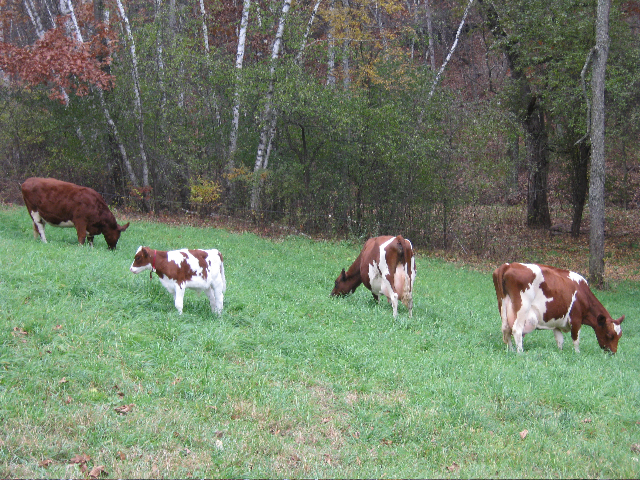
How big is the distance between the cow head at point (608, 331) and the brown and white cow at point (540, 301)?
0.05ft

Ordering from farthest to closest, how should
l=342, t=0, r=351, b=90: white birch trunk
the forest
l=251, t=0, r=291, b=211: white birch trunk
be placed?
1. l=342, t=0, r=351, b=90: white birch trunk
2. the forest
3. l=251, t=0, r=291, b=211: white birch trunk

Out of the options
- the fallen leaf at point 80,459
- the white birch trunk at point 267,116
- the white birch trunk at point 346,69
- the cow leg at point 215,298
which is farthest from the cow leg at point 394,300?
the white birch trunk at point 346,69

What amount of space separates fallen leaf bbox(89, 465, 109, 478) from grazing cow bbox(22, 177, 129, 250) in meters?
9.43

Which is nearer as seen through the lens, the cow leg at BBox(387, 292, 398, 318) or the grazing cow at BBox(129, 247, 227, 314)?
the grazing cow at BBox(129, 247, 227, 314)

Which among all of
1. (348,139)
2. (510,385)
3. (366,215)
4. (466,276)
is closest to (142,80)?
(348,139)

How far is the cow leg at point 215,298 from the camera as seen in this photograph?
9.22 meters

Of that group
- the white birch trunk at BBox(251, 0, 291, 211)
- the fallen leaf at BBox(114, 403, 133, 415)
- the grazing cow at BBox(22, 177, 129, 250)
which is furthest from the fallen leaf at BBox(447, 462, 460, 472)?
the white birch trunk at BBox(251, 0, 291, 211)

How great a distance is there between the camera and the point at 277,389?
21.6ft

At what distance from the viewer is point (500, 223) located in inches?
885

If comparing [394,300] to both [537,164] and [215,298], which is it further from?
[537,164]

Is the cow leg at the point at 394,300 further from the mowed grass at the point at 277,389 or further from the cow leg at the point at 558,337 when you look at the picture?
the cow leg at the point at 558,337

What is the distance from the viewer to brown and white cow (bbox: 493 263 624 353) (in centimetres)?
952

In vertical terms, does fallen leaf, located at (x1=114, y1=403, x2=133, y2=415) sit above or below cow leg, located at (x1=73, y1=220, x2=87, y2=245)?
below

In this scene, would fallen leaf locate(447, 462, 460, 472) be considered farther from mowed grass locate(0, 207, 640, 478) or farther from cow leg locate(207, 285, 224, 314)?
cow leg locate(207, 285, 224, 314)
